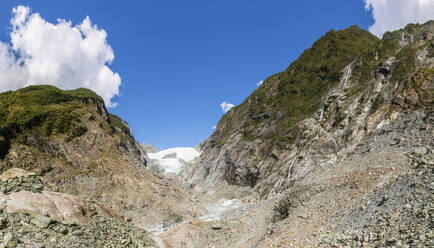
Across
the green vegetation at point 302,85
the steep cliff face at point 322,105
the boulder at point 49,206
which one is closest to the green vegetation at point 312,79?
the green vegetation at point 302,85

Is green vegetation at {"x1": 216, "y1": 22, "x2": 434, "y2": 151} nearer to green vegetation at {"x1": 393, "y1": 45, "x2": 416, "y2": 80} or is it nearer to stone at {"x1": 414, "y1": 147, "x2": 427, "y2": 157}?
green vegetation at {"x1": 393, "y1": 45, "x2": 416, "y2": 80}

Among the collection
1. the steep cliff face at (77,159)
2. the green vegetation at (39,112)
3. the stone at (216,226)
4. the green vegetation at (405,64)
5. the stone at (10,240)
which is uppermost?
the green vegetation at (39,112)

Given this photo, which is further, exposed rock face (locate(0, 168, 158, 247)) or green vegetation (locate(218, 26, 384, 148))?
green vegetation (locate(218, 26, 384, 148))

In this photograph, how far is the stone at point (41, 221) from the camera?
512 inches

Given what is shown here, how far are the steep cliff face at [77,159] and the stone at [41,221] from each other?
22.7 metres

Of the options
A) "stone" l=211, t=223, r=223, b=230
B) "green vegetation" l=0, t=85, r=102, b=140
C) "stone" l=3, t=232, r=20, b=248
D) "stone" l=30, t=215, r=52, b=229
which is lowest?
"stone" l=211, t=223, r=223, b=230

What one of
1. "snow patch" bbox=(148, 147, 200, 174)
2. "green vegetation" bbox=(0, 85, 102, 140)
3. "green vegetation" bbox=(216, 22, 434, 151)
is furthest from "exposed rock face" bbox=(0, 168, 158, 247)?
"snow patch" bbox=(148, 147, 200, 174)

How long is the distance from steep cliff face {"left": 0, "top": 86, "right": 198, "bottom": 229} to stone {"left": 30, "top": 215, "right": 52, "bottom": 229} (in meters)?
22.7

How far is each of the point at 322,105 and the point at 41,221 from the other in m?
57.9

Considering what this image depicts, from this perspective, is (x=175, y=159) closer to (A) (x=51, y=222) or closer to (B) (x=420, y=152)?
(B) (x=420, y=152)

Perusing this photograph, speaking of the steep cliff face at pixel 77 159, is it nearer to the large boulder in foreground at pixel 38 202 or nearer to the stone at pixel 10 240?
the large boulder in foreground at pixel 38 202

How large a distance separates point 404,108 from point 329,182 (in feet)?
67.2

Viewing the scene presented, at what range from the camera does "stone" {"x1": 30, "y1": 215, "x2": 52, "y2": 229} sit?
13000 millimetres

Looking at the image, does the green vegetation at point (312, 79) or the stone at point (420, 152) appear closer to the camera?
the stone at point (420, 152)
